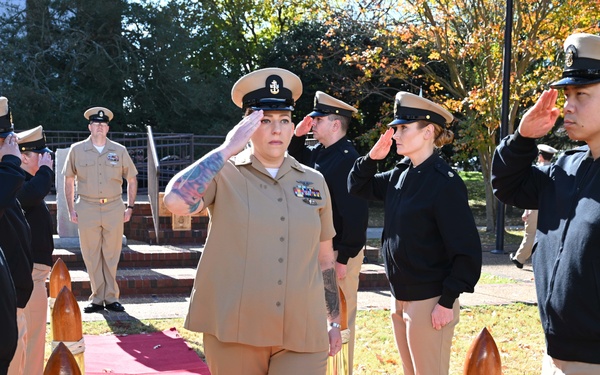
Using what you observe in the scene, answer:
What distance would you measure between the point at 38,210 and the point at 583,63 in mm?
4569

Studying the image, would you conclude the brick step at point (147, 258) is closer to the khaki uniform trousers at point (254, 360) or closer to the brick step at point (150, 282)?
the brick step at point (150, 282)

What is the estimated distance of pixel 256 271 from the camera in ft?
12.5

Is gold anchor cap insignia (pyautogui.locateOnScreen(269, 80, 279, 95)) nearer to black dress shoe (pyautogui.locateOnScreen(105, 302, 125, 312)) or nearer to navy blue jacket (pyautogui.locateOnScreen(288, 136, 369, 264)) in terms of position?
navy blue jacket (pyautogui.locateOnScreen(288, 136, 369, 264))

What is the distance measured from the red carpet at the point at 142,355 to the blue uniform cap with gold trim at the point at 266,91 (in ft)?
12.1

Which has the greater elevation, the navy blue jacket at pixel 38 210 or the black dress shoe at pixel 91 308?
the navy blue jacket at pixel 38 210

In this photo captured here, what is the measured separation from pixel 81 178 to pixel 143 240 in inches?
167

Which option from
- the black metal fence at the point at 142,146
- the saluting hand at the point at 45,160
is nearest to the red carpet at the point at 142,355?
the saluting hand at the point at 45,160

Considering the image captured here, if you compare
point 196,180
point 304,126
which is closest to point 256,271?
point 196,180

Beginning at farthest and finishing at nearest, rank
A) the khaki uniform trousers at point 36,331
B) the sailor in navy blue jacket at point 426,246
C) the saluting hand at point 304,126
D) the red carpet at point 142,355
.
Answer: the red carpet at point 142,355, the saluting hand at point 304,126, the khaki uniform trousers at point 36,331, the sailor in navy blue jacket at point 426,246

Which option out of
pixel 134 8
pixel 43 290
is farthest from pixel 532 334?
pixel 134 8

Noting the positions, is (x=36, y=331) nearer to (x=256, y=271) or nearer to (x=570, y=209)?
(x=256, y=271)

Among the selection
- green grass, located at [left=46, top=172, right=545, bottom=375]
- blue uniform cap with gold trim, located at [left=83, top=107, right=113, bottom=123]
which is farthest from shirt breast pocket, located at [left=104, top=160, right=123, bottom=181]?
green grass, located at [left=46, top=172, right=545, bottom=375]

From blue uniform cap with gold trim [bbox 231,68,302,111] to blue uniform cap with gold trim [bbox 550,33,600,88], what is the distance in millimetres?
1365

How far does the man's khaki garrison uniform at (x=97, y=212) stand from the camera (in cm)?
998
